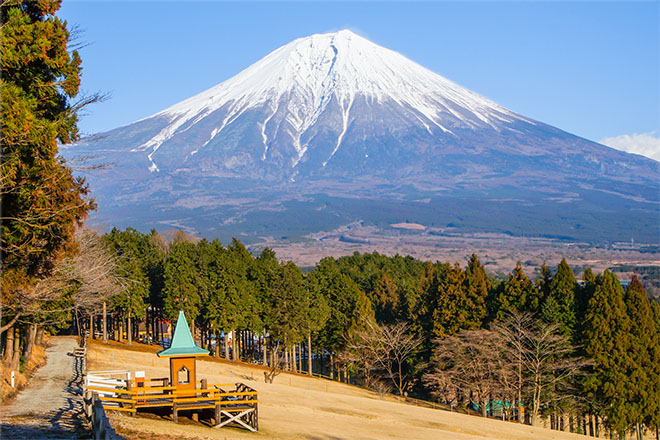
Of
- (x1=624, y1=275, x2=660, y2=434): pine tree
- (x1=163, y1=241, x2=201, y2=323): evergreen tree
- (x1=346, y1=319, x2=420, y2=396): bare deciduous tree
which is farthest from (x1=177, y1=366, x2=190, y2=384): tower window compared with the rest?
(x1=624, y1=275, x2=660, y2=434): pine tree

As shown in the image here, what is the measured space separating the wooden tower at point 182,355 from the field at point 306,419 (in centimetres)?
146

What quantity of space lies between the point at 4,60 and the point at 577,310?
109 ft

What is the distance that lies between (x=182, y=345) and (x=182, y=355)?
617 mm

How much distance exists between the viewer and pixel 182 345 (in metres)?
25.0

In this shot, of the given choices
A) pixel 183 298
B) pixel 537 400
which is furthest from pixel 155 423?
pixel 183 298

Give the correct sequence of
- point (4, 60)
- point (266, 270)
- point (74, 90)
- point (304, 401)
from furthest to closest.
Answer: point (266, 270) < point (304, 401) < point (74, 90) < point (4, 60)

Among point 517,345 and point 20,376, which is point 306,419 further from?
point 517,345

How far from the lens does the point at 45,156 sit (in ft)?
54.0

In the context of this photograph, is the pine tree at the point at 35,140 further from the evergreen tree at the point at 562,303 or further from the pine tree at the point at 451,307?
the pine tree at the point at 451,307

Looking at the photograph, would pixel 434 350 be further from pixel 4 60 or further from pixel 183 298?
pixel 4 60

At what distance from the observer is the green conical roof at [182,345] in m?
24.5

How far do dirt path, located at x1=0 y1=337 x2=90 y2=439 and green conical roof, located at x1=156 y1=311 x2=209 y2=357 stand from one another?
3.17m

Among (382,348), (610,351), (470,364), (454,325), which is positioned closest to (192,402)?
(470,364)

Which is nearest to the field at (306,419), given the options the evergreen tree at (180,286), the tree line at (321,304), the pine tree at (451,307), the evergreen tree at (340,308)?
the tree line at (321,304)
